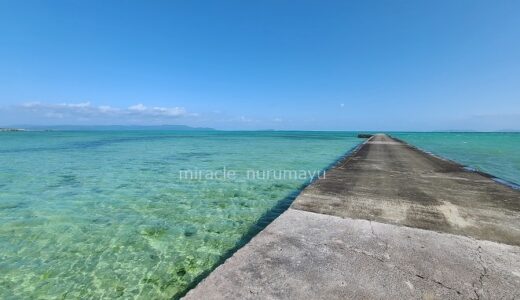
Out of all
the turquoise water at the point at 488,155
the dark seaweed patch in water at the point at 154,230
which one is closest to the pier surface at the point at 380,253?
the dark seaweed patch in water at the point at 154,230

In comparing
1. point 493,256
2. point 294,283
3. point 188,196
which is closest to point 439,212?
point 493,256

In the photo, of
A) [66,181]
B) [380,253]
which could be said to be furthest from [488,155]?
[66,181]

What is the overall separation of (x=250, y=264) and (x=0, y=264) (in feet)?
13.6

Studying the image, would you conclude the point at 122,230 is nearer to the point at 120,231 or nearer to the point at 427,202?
the point at 120,231

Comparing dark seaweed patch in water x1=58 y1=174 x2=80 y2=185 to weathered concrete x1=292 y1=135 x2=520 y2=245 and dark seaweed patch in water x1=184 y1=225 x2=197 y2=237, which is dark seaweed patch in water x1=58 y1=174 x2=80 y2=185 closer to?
dark seaweed patch in water x1=184 y1=225 x2=197 y2=237

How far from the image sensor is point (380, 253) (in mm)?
3514

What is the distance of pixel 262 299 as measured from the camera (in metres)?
2.57

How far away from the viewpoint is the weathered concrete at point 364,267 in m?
2.70

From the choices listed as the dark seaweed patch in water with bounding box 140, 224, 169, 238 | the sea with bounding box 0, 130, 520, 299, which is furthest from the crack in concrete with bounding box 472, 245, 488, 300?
the dark seaweed patch in water with bounding box 140, 224, 169, 238

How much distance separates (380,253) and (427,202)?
367 cm

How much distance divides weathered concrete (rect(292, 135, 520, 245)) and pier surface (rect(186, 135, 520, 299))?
0.09ft

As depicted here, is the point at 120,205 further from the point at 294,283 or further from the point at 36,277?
the point at 294,283

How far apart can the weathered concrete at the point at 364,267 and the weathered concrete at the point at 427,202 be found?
0.69 metres

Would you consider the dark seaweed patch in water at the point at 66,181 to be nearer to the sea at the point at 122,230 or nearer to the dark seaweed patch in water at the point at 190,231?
the sea at the point at 122,230
